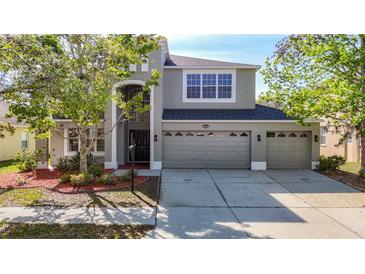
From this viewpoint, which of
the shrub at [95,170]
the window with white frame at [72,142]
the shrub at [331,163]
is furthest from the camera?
the window with white frame at [72,142]

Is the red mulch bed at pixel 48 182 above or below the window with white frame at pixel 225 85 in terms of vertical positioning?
below

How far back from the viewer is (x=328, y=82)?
1089 centimetres

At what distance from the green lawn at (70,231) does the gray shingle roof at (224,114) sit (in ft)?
28.9

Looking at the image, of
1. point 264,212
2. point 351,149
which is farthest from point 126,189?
point 351,149

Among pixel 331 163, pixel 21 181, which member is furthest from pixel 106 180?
pixel 331 163

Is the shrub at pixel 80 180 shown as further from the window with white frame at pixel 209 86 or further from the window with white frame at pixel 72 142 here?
the window with white frame at pixel 209 86

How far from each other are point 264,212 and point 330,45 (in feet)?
24.4

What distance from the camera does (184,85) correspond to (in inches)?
608

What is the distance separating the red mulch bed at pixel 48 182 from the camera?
31.3ft

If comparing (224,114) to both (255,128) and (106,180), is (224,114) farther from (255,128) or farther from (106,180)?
(106,180)

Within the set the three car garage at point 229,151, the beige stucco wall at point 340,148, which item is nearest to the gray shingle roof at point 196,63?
the three car garage at point 229,151

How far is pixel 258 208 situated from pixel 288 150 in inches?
304

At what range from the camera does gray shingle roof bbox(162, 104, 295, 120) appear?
1405 centimetres
